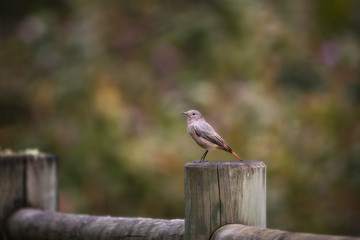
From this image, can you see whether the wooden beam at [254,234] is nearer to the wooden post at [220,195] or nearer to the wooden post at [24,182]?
the wooden post at [220,195]

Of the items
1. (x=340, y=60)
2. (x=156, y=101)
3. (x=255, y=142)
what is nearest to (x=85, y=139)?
(x=156, y=101)

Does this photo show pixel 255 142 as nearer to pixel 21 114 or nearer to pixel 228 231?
pixel 21 114

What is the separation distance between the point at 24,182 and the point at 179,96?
308 cm

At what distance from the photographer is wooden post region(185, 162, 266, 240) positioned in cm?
209

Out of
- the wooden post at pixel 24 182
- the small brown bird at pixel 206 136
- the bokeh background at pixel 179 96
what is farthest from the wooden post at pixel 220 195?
the bokeh background at pixel 179 96

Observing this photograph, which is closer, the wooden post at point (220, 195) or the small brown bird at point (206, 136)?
the wooden post at point (220, 195)

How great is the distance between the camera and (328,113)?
19.6 ft

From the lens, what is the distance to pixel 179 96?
20.4 feet

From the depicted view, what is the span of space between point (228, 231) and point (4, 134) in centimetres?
484

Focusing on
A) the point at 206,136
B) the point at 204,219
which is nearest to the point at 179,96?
the point at 206,136

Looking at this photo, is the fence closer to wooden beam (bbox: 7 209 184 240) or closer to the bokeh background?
wooden beam (bbox: 7 209 184 240)

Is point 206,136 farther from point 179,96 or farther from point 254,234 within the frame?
point 179,96

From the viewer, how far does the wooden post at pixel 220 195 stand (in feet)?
6.85

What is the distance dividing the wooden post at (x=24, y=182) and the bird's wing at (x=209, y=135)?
87cm
